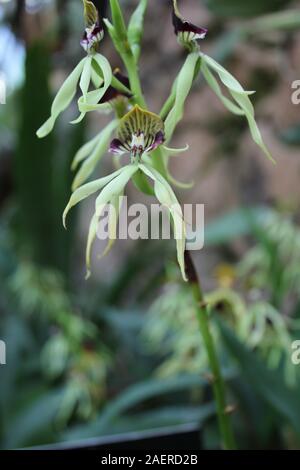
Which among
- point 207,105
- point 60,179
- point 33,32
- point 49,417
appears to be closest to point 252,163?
point 207,105

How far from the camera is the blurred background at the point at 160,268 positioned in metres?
0.67

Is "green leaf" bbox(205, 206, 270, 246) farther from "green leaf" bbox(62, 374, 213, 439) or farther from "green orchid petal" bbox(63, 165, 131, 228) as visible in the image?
"green orchid petal" bbox(63, 165, 131, 228)

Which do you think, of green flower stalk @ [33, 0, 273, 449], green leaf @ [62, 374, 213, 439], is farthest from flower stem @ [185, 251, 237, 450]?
green leaf @ [62, 374, 213, 439]

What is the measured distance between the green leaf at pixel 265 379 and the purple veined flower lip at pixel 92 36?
29 cm

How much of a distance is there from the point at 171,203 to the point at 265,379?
273mm

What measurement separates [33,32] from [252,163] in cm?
58

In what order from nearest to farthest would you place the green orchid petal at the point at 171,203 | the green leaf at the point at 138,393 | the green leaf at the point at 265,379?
the green orchid petal at the point at 171,203
the green leaf at the point at 265,379
the green leaf at the point at 138,393

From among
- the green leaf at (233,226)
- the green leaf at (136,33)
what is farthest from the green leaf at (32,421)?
the green leaf at (136,33)

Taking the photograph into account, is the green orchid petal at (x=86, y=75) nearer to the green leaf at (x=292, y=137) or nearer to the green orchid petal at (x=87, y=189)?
the green orchid petal at (x=87, y=189)

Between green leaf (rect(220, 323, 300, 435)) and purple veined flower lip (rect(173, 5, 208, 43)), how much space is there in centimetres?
27

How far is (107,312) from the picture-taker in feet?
3.16

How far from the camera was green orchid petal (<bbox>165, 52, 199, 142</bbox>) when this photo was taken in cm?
33

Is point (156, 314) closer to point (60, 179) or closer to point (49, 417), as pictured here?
point (49, 417)

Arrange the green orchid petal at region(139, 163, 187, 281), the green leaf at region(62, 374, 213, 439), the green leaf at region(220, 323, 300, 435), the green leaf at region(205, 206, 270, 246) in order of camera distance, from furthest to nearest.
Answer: the green leaf at region(205, 206, 270, 246)
the green leaf at region(62, 374, 213, 439)
the green leaf at region(220, 323, 300, 435)
the green orchid petal at region(139, 163, 187, 281)
